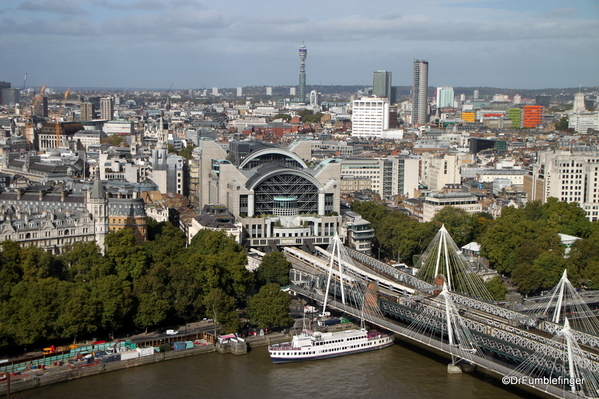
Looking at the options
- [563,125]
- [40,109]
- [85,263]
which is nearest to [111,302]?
[85,263]

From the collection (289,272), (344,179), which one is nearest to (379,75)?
(344,179)

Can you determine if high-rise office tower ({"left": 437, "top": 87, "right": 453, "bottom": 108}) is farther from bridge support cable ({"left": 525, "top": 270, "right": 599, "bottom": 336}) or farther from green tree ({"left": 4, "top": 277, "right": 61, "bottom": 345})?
green tree ({"left": 4, "top": 277, "right": 61, "bottom": 345})

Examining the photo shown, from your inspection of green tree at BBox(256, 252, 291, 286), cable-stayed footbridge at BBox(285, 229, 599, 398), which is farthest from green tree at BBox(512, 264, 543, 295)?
green tree at BBox(256, 252, 291, 286)

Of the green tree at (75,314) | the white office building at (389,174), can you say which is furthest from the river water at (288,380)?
the white office building at (389,174)

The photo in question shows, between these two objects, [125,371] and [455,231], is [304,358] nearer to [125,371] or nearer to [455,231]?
[125,371]

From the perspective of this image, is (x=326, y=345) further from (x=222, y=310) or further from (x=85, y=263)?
(x=85, y=263)

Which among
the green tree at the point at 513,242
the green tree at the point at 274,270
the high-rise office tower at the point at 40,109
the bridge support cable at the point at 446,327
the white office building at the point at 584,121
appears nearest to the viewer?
the bridge support cable at the point at 446,327

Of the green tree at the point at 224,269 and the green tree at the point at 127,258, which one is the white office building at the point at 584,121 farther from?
the green tree at the point at 127,258
